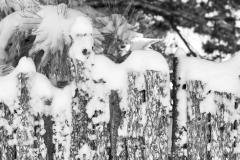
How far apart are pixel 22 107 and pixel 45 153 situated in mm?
175

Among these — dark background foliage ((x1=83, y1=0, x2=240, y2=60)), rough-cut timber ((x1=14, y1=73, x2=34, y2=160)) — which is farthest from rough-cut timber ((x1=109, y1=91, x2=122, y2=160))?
dark background foliage ((x1=83, y1=0, x2=240, y2=60))

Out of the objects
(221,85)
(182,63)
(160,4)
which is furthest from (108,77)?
(160,4)

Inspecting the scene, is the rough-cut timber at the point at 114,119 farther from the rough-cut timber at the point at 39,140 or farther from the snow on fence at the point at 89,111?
the rough-cut timber at the point at 39,140

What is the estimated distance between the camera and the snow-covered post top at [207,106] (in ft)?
2.93

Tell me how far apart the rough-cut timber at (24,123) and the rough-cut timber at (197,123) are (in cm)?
54

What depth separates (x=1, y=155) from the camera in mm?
909

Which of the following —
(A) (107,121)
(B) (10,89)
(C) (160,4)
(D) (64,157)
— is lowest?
(D) (64,157)

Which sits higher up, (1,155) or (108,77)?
(108,77)

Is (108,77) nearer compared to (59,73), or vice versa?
(108,77)

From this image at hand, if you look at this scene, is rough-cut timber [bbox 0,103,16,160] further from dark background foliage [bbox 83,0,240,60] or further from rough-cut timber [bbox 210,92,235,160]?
dark background foliage [bbox 83,0,240,60]

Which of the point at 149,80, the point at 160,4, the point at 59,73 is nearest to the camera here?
the point at 149,80

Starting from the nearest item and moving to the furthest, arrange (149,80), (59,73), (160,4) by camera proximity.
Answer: (149,80)
(59,73)
(160,4)

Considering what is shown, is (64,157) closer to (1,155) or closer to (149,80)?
(1,155)

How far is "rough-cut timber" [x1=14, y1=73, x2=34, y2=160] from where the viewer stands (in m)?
0.87
